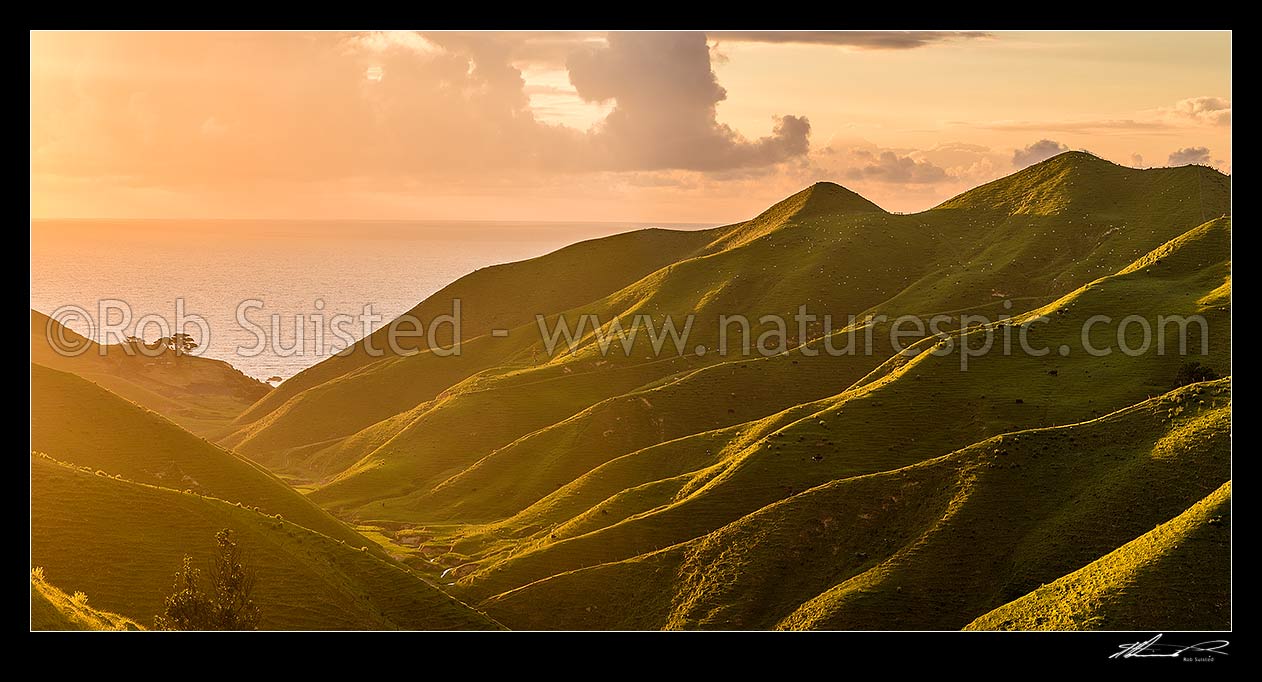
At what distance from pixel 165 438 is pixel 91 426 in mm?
6096

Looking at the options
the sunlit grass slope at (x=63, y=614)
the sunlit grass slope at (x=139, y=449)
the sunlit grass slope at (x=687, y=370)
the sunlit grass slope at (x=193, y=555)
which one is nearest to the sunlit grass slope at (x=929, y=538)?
the sunlit grass slope at (x=193, y=555)

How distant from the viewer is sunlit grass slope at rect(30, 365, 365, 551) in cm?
8688

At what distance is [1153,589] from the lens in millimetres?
58094

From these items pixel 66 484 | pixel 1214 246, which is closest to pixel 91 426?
pixel 66 484

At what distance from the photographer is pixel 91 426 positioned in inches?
3558

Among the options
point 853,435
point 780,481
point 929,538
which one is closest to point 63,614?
point 929,538

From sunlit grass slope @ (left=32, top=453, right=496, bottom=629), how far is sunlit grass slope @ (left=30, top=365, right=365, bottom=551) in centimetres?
1534

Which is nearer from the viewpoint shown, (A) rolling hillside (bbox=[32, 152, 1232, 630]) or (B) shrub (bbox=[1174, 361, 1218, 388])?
(A) rolling hillside (bbox=[32, 152, 1232, 630])

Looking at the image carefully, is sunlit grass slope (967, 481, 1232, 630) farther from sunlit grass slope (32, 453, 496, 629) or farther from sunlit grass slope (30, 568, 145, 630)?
sunlit grass slope (30, 568, 145, 630)
